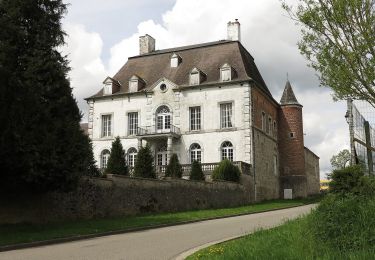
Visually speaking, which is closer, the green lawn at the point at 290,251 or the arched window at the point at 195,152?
the green lawn at the point at 290,251

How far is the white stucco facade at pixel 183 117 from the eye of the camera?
42094 millimetres

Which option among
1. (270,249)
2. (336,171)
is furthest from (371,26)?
(336,171)

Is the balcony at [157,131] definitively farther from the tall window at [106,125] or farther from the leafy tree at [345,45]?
the leafy tree at [345,45]

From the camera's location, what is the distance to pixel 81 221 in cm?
2053

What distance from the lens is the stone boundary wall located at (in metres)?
19.0

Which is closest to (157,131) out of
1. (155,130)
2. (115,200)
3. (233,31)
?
(155,130)

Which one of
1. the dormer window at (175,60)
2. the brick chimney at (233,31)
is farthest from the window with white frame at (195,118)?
the brick chimney at (233,31)

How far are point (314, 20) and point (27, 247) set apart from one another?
9.80 metres

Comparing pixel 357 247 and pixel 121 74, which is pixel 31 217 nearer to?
pixel 357 247

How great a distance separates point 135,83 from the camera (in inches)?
1827

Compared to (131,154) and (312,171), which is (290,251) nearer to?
(131,154)

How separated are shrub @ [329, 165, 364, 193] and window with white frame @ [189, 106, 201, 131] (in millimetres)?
26722

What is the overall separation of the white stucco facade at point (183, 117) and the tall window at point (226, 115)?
32 centimetres

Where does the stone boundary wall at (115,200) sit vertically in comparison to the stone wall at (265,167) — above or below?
below
